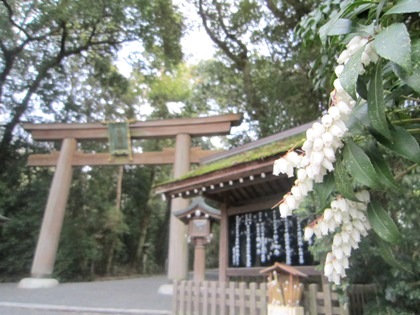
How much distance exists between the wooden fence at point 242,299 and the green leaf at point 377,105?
3153 millimetres

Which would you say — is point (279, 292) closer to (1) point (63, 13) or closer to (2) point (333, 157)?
(2) point (333, 157)

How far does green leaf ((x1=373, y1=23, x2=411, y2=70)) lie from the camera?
759 millimetres

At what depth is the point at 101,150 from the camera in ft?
54.2

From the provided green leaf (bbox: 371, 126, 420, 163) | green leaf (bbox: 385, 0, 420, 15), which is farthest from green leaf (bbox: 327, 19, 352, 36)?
green leaf (bbox: 371, 126, 420, 163)

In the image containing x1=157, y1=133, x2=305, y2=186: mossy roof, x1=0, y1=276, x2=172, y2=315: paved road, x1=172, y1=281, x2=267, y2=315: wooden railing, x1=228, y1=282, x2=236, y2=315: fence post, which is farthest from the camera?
x1=0, y1=276, x2=172, y2=315: paved road

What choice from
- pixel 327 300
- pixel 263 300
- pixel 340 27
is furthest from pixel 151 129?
pixel 340 27

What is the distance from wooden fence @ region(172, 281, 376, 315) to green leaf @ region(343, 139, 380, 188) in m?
3.07

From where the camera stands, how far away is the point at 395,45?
0.79 metres

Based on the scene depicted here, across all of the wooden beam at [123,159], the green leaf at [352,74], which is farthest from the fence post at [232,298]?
the wooden beam at [123,159]

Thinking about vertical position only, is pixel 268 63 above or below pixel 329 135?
above

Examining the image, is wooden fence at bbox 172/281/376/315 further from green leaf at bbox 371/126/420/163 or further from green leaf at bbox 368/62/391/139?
green leaf at bbox 368/62/391/139

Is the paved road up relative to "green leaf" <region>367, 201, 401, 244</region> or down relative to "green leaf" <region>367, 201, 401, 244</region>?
down

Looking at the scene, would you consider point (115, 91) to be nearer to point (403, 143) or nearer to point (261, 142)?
point (261, 142)

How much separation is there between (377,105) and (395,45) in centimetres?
18
